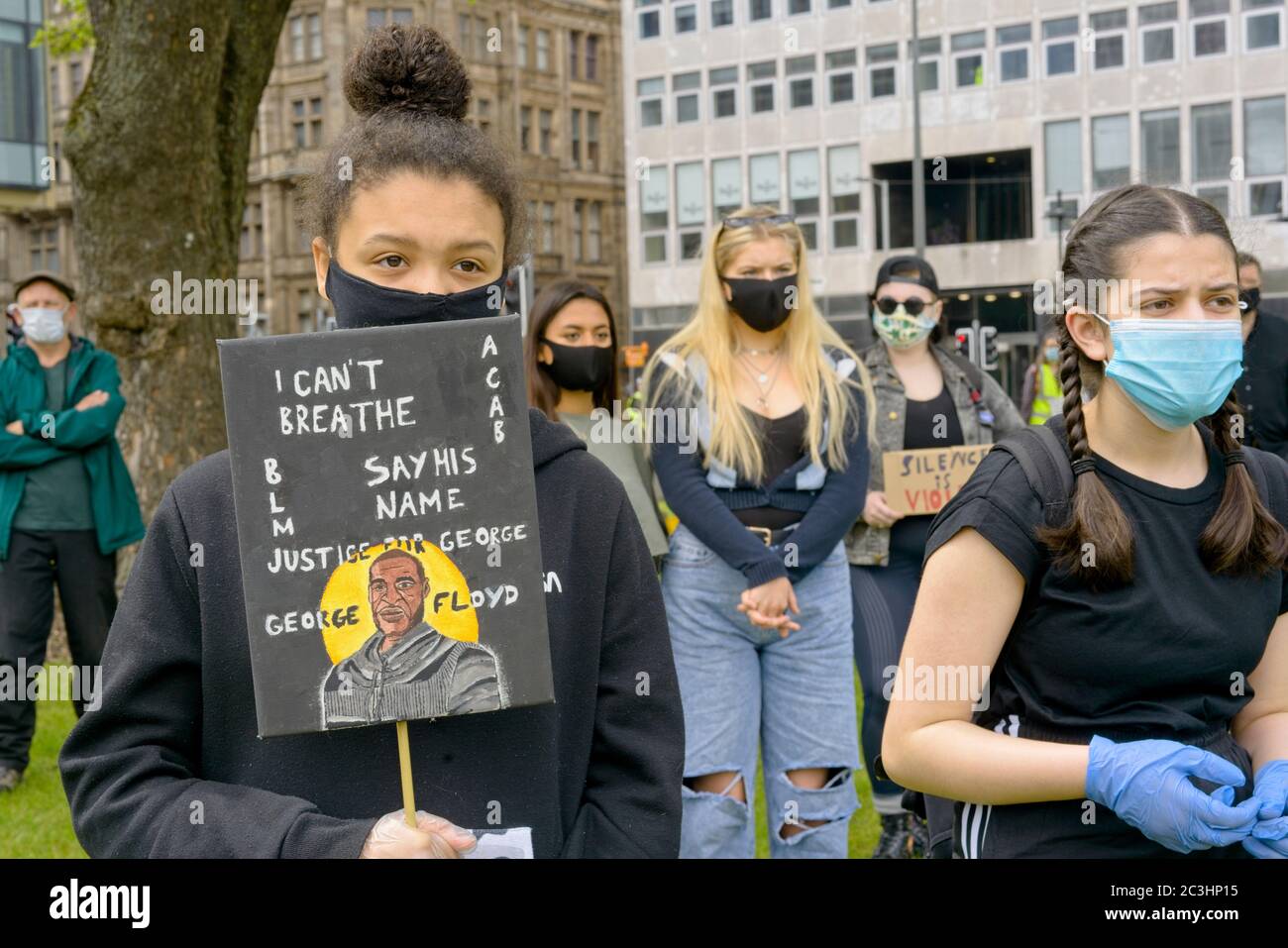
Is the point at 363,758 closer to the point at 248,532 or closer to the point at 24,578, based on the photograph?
the point at 248,532

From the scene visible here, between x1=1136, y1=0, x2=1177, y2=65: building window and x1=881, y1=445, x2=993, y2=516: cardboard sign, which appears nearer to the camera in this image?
x1=881, y1=445, x2=993, y2=516: cardboard sign

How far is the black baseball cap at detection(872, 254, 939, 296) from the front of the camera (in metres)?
6.71

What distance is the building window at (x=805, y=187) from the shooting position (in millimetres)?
47656

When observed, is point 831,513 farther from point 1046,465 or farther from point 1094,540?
point 1094,540

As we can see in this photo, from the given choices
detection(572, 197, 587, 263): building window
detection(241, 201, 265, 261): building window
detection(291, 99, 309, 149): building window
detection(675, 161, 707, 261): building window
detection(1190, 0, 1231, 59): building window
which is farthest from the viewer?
detection(572, 197, 587, 263): building window

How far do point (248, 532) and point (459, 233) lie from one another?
22.0 inches

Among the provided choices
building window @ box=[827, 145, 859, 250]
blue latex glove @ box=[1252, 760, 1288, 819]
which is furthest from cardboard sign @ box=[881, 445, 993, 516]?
building window @ box=[827, 145, 859, 250]

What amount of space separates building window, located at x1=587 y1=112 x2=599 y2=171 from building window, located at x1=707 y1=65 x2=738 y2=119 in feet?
60.7

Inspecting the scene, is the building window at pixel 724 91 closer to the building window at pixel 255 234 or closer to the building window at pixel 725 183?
the building window at pixel 725 183

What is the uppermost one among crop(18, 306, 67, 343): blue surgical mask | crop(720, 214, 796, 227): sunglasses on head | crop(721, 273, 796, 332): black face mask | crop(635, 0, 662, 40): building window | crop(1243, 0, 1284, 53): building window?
crop(635, 0, 662, 40): building window

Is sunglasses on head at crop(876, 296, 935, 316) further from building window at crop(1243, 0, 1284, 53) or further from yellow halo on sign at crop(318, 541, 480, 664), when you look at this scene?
building window at crop(1243, 0, 1284, 53)

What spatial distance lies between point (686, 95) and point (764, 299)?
46109 mm

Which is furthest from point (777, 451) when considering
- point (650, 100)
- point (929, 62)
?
point (650, 100)
